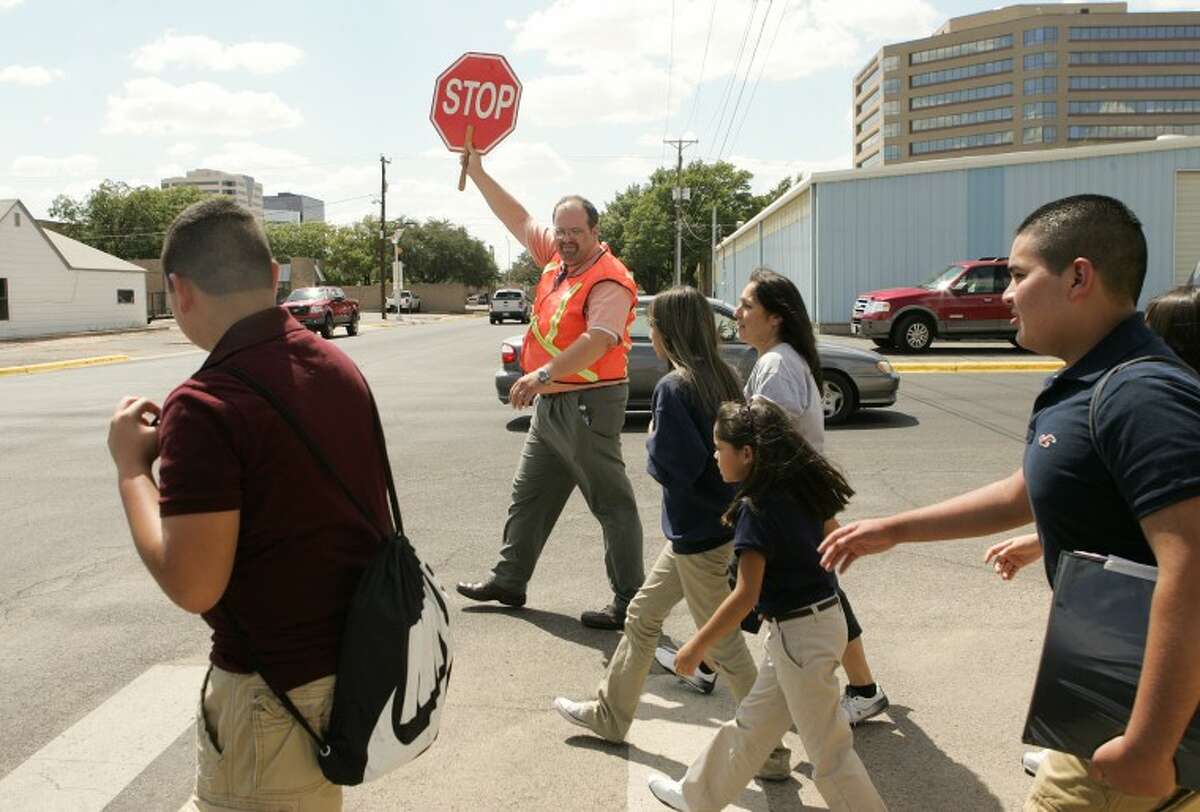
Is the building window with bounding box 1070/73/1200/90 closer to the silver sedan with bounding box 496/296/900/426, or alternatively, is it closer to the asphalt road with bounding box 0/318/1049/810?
the silver sedan with bounding box 496/296/900/426

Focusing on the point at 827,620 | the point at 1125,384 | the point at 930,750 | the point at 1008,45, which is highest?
the point at 1008,45

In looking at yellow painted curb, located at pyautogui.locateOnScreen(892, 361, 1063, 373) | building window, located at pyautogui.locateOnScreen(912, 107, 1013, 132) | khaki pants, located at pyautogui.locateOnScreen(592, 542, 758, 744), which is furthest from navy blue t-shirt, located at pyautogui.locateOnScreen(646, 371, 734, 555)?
building window, located at pyautogui.locateOnScreen(912, 107, 1013, 132)

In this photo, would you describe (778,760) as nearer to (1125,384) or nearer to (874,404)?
(1125,384)

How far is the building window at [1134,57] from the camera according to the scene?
15162cm

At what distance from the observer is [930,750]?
12.8 ft

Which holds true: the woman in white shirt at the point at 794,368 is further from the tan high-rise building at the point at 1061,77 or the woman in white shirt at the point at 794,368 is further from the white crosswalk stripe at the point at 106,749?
the tan high-rise building at the point at 1061,77

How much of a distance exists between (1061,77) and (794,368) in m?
168

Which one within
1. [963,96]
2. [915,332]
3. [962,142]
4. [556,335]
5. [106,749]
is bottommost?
[106,749]

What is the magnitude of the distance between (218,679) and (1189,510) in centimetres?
175

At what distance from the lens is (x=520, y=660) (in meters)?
4.89

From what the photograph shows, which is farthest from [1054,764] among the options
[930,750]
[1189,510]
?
[930,750]

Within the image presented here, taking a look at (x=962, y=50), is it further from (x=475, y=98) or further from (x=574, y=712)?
(x=574, y=712)

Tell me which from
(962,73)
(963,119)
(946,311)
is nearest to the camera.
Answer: (946,311)

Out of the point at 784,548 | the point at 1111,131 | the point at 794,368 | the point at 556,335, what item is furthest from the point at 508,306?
the point at 1111,131
